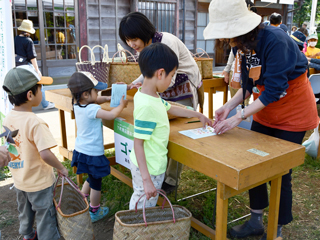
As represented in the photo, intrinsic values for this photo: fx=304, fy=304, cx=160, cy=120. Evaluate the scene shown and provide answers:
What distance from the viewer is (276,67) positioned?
5.52ft

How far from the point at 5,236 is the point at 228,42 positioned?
2159 mm

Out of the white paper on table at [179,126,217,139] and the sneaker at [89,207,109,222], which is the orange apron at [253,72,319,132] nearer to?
the white paper on table at [179,126,217,139]

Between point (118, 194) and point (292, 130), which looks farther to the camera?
point (118, 194)

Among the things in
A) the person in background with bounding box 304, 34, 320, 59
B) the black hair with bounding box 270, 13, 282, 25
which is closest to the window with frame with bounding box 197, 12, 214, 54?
the person in background with bounding box 304, 34, 320, 59

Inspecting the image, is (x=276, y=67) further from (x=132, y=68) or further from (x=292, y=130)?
(x=132, y=68)

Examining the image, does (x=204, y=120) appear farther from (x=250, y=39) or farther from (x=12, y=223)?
(x=12, y=223)

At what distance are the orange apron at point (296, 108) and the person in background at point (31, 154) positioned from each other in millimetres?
1414

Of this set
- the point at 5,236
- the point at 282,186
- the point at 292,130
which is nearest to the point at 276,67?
the point at 292,130

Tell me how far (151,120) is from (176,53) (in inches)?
31.7

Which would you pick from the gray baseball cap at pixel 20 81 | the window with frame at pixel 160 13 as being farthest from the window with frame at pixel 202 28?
the gray baseball cap at pixel 20 81

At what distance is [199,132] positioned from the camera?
1931 millimetres

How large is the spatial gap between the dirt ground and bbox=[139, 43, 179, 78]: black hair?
1.39 meters

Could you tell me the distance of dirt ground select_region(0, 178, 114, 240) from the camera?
7.70 ft

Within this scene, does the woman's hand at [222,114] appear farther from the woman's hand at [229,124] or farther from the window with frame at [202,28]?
the window with frame at [202,28]
